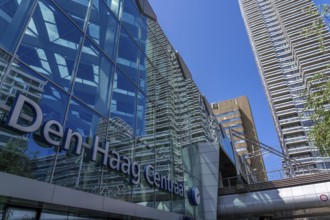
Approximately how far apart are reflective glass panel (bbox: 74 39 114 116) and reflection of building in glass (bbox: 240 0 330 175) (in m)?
70.2

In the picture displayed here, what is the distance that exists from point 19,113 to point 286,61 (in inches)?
4036

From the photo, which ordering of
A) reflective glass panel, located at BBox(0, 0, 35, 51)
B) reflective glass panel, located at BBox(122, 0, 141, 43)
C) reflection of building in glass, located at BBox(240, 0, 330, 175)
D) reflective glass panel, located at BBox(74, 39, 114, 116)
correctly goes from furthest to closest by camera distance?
reflection of building in glass, located at BBox(240, 0, 330, 175)
reflective glass panel, located at BBox(122, 0, 141, 43)
reflective glass panel, located at BBox(74, 39, 114, 116)
reflective glass panel, located at BBox(0, 0, 35, 51)

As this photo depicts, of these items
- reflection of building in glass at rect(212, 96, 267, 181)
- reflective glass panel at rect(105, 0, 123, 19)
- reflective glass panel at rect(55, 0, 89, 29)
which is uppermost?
reflection of building in glass at rect(212, 96, 267, 181)

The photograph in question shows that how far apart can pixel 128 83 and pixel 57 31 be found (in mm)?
3911

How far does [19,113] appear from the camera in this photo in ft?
16.8

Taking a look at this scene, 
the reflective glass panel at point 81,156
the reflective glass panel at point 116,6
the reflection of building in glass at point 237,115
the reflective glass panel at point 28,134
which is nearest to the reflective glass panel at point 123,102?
the reflective glass panel at point 81,156

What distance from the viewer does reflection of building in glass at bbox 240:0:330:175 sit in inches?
2854

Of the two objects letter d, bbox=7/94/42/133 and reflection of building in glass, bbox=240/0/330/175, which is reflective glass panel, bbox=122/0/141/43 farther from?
reflection of building in glass, bbox=240/0/330/175

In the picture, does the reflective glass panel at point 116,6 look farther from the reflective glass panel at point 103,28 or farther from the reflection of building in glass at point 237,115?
the reflection of building in glass at point 237,115

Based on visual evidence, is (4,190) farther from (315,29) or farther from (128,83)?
(315,29)

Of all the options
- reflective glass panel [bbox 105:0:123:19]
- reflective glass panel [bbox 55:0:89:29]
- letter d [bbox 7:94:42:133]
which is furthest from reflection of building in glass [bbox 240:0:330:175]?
letter d [bbox 7:94:42:133]

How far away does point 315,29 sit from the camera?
8398 mm

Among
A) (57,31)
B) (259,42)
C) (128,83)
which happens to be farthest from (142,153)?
(259,42)

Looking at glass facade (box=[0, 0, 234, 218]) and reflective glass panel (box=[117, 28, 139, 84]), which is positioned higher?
reflective glass panel (box=[117, 28, 139, 84])
